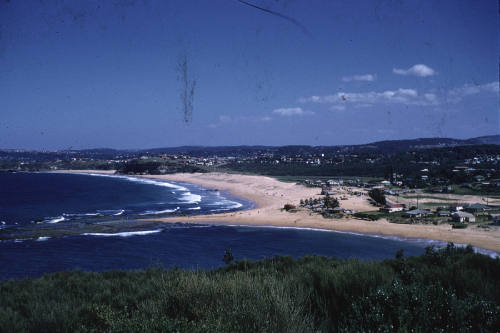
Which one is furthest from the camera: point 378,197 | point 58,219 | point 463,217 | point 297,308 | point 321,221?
point 378,197

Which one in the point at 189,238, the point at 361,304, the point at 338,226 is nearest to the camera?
the point at 361,304

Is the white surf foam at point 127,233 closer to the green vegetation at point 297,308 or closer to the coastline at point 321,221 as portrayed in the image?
the coastline at point 321,221

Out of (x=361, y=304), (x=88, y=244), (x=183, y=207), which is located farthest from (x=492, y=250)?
(x=183, y=207)

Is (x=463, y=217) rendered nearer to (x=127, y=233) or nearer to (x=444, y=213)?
(x=444, y=213)

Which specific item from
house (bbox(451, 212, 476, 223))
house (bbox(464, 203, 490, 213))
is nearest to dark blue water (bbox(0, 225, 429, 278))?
Result: house (bbox(451, 212, 476, 223))

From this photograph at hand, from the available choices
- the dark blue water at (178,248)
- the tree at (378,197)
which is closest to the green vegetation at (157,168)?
the tree at (378,197)

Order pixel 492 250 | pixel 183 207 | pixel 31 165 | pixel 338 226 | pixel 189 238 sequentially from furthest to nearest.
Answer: pixel 31 165 < pixel 183 207 < pixel 338 226 < pixel 189 238 < pixel 492 250

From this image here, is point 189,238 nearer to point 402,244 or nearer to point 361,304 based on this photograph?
point 402,244

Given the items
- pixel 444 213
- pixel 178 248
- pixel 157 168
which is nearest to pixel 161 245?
pixel 178 248
